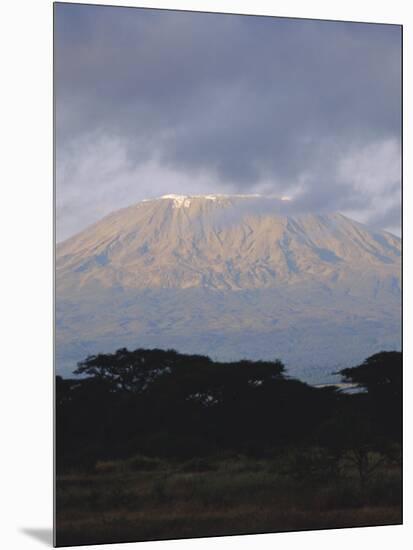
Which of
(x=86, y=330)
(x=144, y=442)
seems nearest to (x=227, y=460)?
(x=144, y=442)

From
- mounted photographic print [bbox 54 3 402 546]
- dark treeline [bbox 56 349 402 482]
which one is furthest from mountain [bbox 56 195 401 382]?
dark treeline [bbox 56 349 402 482]

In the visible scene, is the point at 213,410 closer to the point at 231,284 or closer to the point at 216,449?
the point at 216,449

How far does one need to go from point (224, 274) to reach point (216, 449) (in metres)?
1.33

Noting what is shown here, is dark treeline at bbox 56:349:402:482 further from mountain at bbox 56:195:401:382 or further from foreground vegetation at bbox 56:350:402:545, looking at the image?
mountain at bbox 56:195:401:382

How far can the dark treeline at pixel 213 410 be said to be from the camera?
10453mm

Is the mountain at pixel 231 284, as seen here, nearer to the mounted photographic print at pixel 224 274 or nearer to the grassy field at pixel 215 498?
the mounted photographic print at pixel 224 274

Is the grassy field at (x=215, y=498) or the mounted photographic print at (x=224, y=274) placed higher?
the mounted photographic print at (x=224, y=274)

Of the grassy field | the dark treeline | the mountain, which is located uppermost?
the mountain

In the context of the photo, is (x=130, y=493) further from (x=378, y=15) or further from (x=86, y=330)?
(x=378, y=15)

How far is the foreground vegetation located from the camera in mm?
10445

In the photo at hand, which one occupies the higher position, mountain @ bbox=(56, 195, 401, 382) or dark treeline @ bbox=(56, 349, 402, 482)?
mountain @ bbox=(56, 195, 401, 382)

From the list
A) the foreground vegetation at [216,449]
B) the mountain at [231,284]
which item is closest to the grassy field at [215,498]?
the foreground vegetation at [216,449]

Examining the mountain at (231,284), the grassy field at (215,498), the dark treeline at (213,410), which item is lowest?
the grassy field at (215,498)

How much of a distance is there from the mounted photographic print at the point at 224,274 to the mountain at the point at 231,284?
Answer: 0.02m
